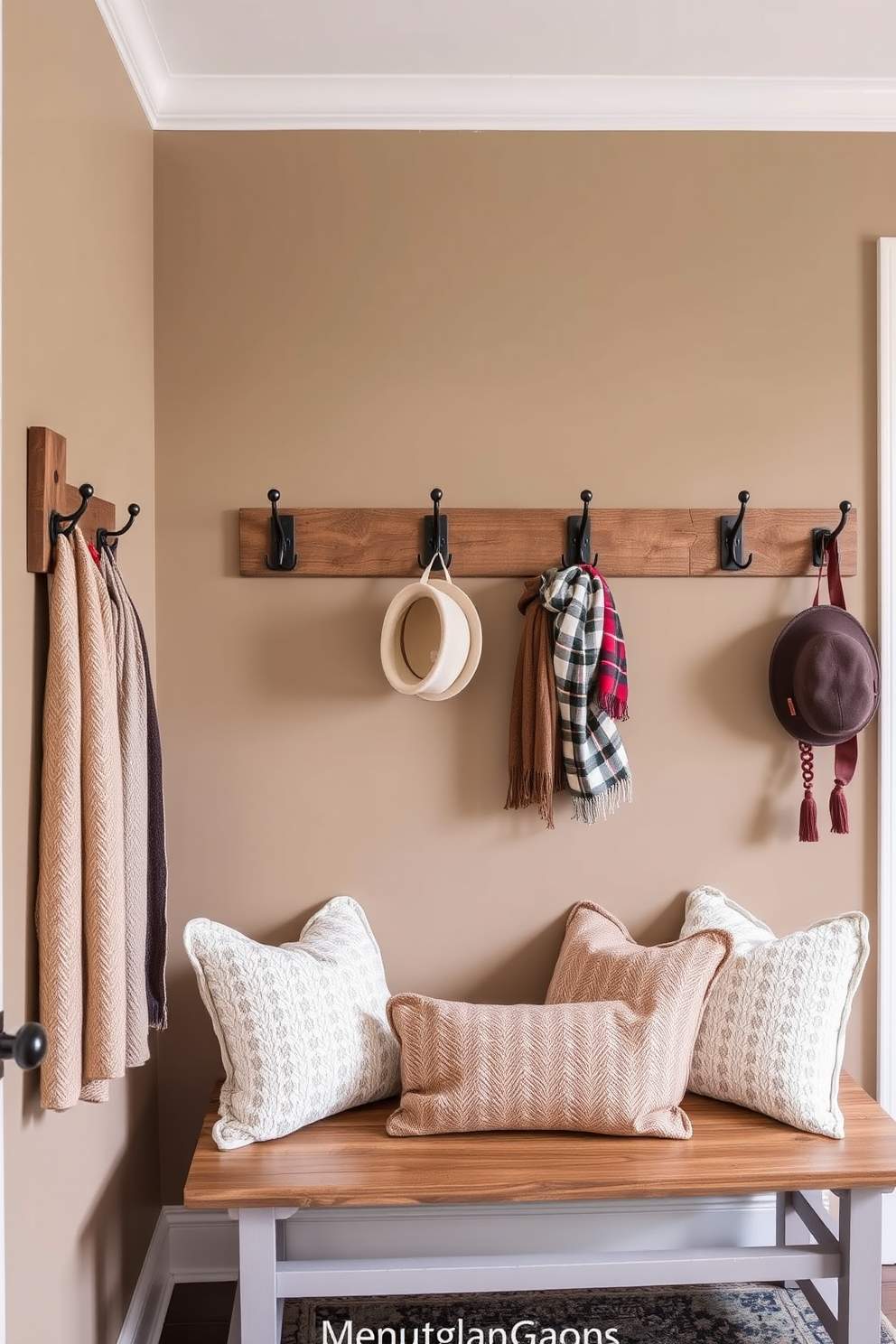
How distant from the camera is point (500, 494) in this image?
217cm

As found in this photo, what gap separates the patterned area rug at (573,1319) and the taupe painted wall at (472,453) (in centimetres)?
47

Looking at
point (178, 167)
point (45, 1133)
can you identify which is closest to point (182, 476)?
point (178, 167)

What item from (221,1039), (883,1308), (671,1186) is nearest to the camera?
(671,1186)

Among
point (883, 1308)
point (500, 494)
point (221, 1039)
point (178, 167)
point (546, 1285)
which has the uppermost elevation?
point (178, 167)

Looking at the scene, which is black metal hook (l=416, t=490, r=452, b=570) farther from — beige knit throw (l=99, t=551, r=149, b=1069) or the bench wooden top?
the bench wooden top

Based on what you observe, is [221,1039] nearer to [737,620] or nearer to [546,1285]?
[546,1285]

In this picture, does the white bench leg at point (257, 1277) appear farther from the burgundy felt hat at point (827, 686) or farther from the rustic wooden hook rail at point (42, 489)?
the burgundy felt hat at point (827, 686)

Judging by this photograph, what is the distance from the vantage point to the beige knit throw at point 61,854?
1384 mm

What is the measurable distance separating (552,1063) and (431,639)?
846 mm

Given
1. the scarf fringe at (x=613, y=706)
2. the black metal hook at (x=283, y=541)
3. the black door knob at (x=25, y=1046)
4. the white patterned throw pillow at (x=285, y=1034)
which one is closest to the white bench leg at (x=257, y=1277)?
the white patterned throw pillow at (x=285, y=1034)

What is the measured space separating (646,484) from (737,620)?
0.36 meters

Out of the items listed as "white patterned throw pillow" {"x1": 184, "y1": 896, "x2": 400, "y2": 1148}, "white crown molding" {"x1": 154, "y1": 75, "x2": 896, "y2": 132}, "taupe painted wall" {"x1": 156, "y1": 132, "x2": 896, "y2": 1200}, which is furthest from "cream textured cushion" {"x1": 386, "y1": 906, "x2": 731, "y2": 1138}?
"white crown molding" {"x1": 154, "y1": 75, "x2": 896, "y2": 132}

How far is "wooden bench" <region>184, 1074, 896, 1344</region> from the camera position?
1.67m

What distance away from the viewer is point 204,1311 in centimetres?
208
